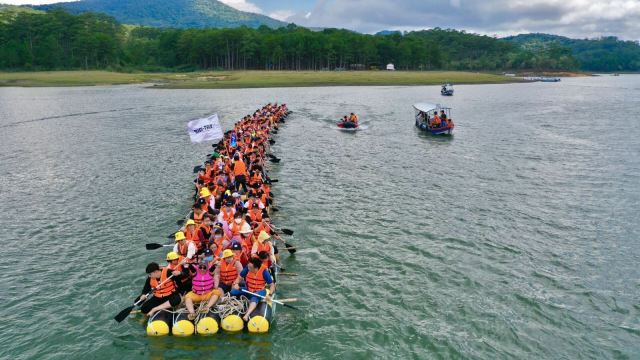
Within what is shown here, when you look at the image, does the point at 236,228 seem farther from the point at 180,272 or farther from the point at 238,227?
the point at 180,272

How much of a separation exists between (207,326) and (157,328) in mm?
1357

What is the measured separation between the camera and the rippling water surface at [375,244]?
1323cm

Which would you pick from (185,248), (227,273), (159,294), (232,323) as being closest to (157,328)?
(159,294)

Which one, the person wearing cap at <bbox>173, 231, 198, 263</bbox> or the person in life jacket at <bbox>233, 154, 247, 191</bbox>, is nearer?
the person wearing cap at <bbox>173, 231, 198, 263</bbox>

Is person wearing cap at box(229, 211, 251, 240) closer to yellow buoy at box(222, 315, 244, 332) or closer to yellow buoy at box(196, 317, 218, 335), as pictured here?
yellow buoy at box(222, 315, 244, 332)

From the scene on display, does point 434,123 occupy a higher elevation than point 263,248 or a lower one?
higher

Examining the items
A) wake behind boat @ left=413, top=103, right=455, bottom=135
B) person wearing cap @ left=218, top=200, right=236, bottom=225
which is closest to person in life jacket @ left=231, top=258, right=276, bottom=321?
person wearing cap @ left=218, top=200, right=236, bottom=225

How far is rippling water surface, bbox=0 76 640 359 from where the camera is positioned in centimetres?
1323

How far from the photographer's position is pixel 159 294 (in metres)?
13.2

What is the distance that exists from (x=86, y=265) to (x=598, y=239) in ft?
67.6

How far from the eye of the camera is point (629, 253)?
18.5 metres

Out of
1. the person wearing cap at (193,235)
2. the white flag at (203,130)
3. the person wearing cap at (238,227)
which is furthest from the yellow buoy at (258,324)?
the white flag at (203,130)

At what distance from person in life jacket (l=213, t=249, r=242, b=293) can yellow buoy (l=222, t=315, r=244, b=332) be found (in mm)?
1131

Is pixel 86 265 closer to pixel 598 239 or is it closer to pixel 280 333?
pixel 280 333
